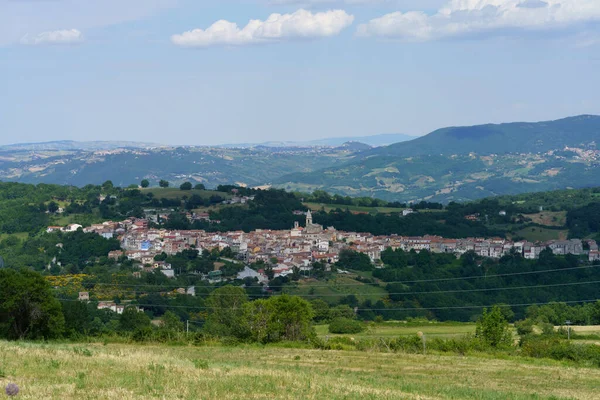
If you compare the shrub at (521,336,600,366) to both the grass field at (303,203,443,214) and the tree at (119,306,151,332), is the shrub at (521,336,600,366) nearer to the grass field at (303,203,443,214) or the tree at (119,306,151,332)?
the tree at (119,306,151,332)

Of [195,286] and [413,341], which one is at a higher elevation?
[413,341]

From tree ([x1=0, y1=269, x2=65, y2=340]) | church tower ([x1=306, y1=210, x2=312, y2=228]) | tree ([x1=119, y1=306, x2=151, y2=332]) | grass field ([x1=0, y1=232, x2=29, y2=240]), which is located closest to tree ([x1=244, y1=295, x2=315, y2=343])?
tree ([x1=0, y1=269, x2=65, y2=340])

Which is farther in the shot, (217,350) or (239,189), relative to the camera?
(239,189)

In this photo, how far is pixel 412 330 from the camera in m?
34.3

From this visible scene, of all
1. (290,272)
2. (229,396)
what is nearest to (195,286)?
(290,272)

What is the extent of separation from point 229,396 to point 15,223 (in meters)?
68.8

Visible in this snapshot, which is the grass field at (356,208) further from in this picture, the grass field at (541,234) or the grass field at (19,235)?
the grass field at (19,235)

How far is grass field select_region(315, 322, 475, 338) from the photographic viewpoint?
31.8 meters

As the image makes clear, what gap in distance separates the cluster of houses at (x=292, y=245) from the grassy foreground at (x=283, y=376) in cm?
4311

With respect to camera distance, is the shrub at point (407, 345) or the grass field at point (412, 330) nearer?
the shrub at point (407, 345)

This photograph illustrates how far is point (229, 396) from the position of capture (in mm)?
10625

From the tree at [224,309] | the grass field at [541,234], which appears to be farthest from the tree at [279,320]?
the grass field at [541,234]

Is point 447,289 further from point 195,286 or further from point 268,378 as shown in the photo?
point 268,378

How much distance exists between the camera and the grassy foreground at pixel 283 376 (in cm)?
1091
